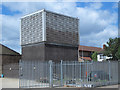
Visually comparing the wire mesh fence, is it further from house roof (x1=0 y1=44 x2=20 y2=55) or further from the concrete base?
house roof (x1=0 y1=44 x2=20 y2=55)

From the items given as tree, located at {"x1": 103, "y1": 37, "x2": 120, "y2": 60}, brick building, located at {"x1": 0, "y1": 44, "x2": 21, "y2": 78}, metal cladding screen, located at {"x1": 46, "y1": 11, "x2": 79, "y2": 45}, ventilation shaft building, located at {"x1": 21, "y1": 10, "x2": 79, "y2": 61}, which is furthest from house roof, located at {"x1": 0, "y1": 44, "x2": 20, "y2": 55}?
tree, located at {"x1": 103, "y1": 37, "x2": 120, "y2": 60}

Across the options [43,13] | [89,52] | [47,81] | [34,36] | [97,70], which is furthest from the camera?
[89,52]

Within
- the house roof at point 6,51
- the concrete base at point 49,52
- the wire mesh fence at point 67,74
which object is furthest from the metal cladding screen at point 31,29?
the house roof at point 6,51

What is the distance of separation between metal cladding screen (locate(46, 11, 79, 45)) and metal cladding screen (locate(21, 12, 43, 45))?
1099 mm

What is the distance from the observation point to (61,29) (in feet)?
83.7

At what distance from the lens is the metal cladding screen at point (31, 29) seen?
24130mm

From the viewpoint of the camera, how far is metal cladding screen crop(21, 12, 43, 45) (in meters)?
24.1

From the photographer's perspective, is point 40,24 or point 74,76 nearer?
point 74,76

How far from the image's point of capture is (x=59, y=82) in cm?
1639

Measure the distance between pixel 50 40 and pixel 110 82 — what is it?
10259 millimetres

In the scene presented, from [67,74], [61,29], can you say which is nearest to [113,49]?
[61,29]

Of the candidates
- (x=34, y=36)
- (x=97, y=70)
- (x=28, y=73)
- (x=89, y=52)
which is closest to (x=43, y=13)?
(x=34, y=36)

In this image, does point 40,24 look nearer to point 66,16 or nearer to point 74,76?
point 66,16

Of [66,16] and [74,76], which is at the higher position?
[66,16]
